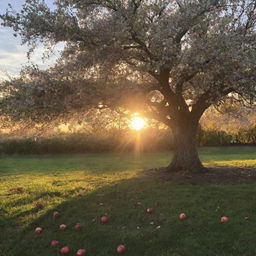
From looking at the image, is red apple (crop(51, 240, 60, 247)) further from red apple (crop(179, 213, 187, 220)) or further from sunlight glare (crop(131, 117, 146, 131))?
sunlight glare (crop(131, 117, 146, 131))

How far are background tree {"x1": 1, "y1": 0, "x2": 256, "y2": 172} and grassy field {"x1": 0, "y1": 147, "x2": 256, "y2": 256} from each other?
2.72 meters

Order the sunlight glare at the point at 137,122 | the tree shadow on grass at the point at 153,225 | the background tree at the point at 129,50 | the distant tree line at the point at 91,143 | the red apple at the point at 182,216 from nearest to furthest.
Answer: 1. the tree shadow on grass at the point at 153,225
2. the red apple at the point at 182,216
3. the background tree at the point at 129,50
4. the sunlight glare at the point at 137,122
5. the distant tree line at the point at 91,143

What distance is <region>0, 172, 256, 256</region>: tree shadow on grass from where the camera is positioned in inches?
247

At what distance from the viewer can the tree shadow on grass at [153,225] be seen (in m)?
6.26

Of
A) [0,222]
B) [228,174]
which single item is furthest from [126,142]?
[0,222]

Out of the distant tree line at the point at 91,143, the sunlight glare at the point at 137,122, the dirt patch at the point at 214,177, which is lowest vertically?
the dirt patch at the point at 214,177

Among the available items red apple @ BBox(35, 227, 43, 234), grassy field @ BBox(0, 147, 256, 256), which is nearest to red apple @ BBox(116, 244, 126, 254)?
grassy field @ BBox(0, 147, 256, 256)

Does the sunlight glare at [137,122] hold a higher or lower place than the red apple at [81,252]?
higher

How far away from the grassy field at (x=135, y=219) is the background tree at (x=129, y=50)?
107 inches

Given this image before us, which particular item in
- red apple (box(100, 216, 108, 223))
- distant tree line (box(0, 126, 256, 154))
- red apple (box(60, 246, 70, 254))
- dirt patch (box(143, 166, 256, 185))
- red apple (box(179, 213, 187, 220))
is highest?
distant tree line (box(0, 126, 256, 154))

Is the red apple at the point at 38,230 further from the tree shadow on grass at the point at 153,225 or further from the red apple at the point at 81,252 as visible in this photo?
the red apple at the point at 81,252

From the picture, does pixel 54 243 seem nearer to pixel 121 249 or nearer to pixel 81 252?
pixel 81 252

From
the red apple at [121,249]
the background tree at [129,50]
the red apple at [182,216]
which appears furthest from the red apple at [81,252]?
the background tree at [129,50]

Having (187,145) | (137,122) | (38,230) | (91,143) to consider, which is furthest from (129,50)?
(91,143)
